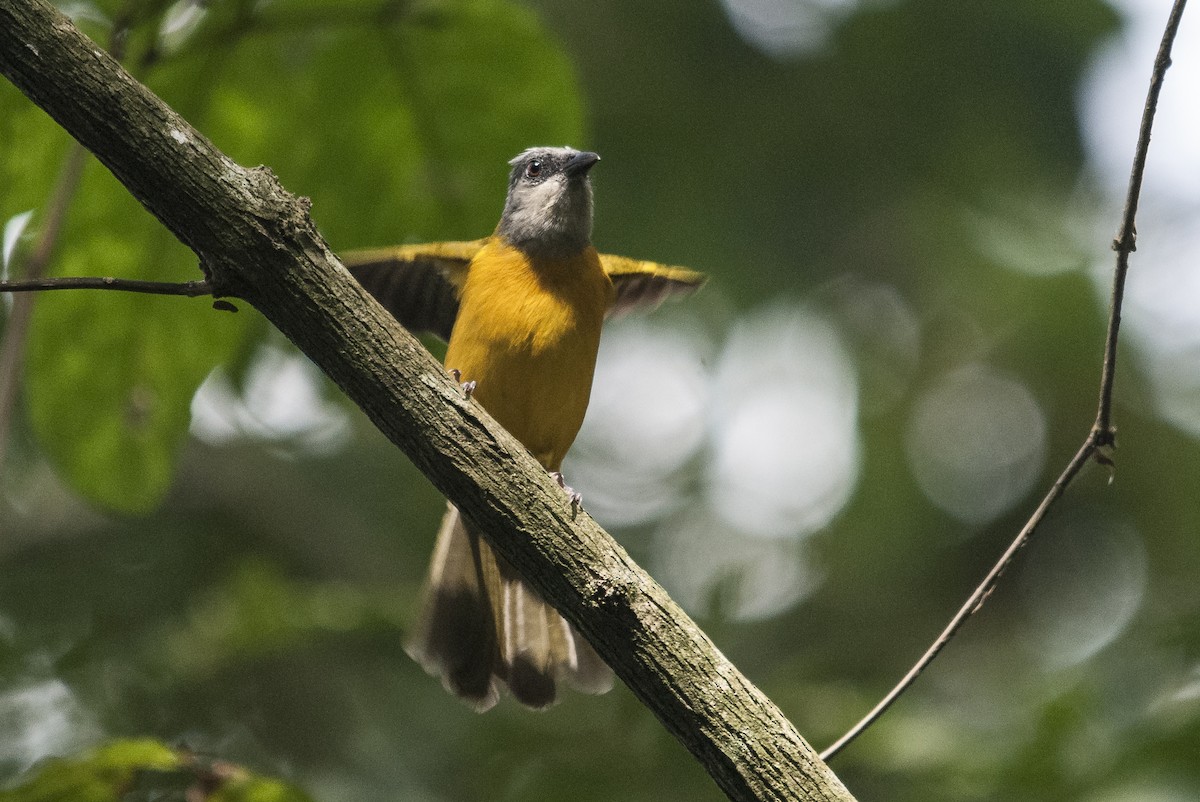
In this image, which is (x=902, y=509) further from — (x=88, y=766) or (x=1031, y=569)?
(x=88, y=766)

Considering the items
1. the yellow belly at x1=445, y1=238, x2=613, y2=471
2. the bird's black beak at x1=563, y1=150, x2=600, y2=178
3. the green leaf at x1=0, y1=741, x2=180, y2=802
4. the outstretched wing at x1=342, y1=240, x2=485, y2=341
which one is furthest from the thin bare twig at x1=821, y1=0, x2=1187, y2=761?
the bird's black beak at x1=563, y1=150, x2=600, y2=178

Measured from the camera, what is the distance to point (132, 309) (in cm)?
382

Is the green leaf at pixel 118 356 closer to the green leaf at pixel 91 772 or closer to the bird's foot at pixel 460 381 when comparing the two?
the bird's foot at pixel 460 381

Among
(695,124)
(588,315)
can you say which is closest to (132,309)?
(588,315)

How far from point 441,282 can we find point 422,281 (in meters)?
0.07

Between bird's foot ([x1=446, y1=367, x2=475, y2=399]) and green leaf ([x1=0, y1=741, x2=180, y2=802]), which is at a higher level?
bird's foot ([x1=446, y1=367, x2=475, y2=399])

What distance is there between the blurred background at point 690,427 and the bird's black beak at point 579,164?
49 centimetres

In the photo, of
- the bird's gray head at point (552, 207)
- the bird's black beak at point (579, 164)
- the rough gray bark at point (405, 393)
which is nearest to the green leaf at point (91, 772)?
the rough gray bark at point (405, 393)

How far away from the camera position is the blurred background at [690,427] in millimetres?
3820

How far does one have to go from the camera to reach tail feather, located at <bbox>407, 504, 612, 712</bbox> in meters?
4.11

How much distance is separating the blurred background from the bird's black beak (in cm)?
49

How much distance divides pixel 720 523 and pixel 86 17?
5893mm

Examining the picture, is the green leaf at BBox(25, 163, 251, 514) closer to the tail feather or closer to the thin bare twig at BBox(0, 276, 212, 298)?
the tail feather

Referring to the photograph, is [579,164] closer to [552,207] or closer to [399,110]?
[552,207]
